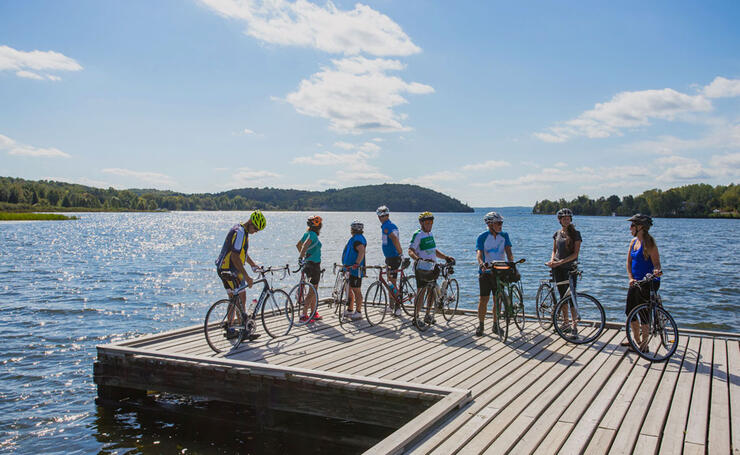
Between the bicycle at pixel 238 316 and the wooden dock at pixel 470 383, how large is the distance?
0.23 m

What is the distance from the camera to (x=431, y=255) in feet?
30.9

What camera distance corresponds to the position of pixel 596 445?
14.5ft

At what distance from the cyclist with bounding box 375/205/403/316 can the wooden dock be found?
3.75 feet

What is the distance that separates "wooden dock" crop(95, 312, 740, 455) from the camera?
4605mm

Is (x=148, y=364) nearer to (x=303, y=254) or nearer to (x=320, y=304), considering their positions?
(x=303, y=254)

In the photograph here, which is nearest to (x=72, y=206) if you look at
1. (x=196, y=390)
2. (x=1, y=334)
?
(x=1, y=334)

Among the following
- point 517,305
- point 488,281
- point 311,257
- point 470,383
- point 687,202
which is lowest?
point 470,383

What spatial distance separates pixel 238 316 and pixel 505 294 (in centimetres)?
440

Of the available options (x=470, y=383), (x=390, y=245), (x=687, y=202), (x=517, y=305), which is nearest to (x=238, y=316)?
(x=390, y=245)

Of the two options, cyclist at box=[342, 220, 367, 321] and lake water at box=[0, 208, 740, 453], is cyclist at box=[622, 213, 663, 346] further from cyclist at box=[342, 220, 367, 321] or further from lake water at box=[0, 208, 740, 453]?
lake water at box=[0, 208, 740, 453]

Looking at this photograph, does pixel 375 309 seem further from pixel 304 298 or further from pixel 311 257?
pixel 311 257

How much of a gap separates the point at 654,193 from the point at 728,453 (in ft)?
654

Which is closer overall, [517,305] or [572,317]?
[572,317]

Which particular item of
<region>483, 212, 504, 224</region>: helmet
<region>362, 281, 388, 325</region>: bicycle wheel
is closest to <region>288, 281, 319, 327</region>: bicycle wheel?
<region>362, 281, 388, 325</region>: bicycle wheel
